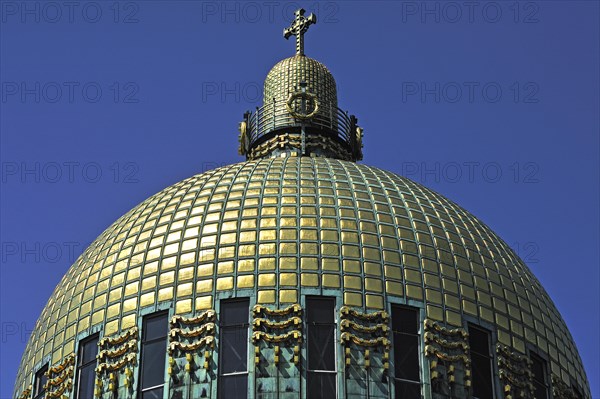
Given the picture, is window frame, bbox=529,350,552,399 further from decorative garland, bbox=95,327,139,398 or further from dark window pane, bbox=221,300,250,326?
decorative garland, bbox=95,327,139,398

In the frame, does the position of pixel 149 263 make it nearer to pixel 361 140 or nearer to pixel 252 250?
pixel 252 250

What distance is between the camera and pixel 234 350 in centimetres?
5591

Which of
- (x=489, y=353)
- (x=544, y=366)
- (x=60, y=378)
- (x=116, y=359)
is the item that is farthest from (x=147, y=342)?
(x=544, y=366)

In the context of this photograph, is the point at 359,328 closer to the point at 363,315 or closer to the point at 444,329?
the point at 363,315

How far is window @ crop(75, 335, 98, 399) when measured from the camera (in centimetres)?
5731

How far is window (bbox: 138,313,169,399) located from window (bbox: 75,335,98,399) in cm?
174

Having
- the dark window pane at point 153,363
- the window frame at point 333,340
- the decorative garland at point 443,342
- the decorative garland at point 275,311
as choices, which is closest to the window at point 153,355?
the dark window pane at point 153,363

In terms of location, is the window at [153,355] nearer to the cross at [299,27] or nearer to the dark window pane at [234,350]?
the dark window pane at [234,350]

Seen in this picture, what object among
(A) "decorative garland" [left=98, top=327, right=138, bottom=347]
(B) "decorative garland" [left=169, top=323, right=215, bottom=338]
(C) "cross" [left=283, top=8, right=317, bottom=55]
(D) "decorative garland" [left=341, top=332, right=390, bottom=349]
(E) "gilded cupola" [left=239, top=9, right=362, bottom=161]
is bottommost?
(D) "decorative garland" [left=341, top=332, right=390, bottom=349]

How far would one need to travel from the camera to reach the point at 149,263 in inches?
2335

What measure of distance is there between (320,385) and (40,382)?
31.5 feet

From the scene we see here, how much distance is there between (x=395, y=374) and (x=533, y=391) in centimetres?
483

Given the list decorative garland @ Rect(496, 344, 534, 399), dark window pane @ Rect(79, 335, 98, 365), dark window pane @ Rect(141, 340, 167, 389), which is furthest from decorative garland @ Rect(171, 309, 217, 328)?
decorative garland @ Rect(496, 344, 534, 399)

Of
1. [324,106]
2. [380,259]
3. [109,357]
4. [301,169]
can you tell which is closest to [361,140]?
[324,106]
